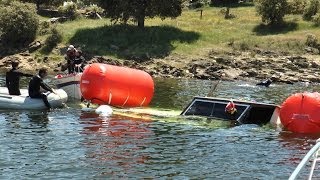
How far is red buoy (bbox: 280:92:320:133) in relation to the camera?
22128mm

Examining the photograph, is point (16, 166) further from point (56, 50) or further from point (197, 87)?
point (56, 50)

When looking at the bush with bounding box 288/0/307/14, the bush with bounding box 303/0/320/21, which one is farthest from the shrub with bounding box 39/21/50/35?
the bush with bounding box 303/0/320/21

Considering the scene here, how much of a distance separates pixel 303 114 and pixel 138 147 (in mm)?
7476

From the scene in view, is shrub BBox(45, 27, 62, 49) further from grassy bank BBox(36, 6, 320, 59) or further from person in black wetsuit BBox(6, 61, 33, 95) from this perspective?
person in black wetsuit BBox(6, 61, 33, 95)

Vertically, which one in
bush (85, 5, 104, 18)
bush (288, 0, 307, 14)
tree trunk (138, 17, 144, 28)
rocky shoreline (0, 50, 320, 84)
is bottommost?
rocky shoreline (0, 50, 320, 84)

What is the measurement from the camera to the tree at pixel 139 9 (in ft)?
220

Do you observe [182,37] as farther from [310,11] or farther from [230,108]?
[230,108]

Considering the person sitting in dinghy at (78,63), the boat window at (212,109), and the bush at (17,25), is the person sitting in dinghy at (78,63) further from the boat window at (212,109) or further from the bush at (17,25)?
the bush at (17,25)

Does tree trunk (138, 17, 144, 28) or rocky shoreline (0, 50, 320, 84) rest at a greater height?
tree trunk (138, 17, 144, 28)

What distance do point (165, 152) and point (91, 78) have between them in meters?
10.9

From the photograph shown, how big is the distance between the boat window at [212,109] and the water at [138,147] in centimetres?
65

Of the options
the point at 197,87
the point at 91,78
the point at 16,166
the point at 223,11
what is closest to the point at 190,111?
the point at 91,78

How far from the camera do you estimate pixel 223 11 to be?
81.7 meters

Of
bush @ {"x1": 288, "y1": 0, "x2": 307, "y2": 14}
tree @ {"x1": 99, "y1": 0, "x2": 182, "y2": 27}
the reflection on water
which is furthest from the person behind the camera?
bush @ {"x1": 288, "y1": 0, "x2": 307, "y2": 14}
